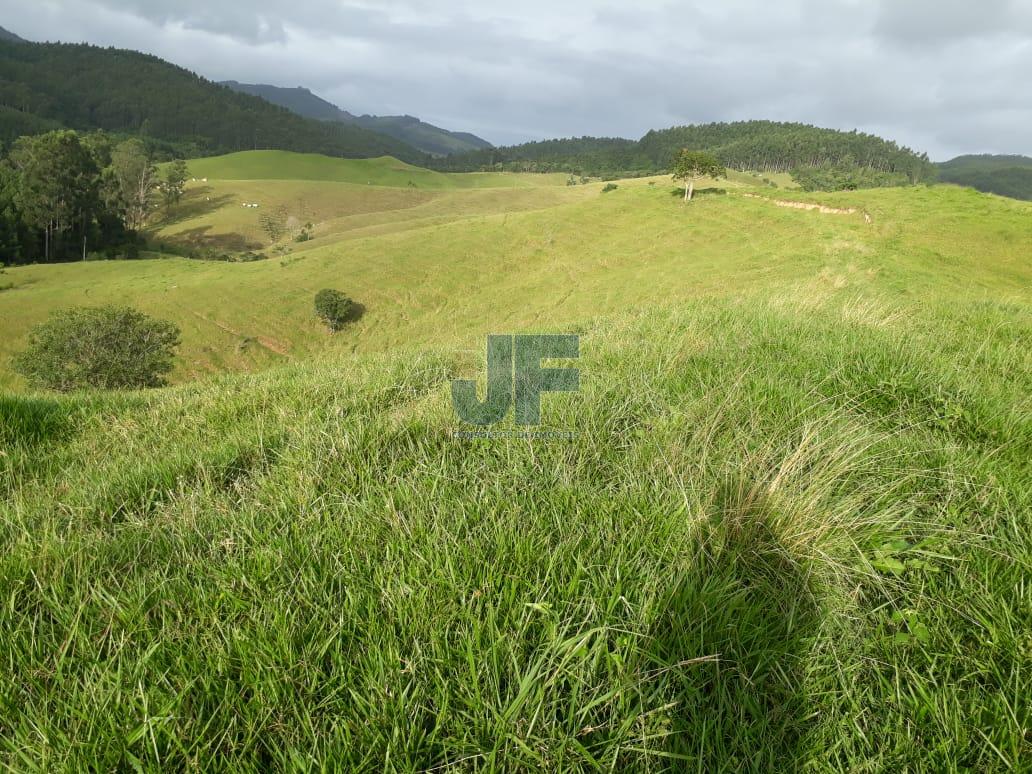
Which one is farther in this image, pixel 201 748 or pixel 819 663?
pixel 819 663

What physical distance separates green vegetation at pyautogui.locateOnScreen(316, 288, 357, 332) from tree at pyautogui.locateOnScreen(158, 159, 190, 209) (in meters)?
76.5

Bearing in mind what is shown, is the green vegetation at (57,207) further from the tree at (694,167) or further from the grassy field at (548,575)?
the grassy field at (548,575)

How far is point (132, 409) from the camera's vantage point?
428cm

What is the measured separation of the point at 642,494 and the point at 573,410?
973 mm

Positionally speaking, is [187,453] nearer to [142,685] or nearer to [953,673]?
[142,685]

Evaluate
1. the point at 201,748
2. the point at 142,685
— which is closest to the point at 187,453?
the point at 142,685

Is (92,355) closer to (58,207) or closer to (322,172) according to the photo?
(58,207)

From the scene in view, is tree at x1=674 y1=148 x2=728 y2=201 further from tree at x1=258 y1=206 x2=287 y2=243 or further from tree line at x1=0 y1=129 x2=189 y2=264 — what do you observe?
tree line at x1=0 y1=129 x2=189 y2=264

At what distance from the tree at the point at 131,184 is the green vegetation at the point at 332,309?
67.2m

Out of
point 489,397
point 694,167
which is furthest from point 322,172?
point 489,397

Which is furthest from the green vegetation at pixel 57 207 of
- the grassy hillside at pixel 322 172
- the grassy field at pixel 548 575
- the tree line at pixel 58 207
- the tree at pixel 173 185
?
the grassy field at pixel 548 575

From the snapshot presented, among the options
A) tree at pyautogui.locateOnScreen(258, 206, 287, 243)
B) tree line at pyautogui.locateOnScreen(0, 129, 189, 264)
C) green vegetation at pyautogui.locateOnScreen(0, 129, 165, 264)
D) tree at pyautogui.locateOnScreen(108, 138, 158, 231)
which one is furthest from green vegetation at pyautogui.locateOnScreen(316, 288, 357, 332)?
tree at pyautogui.locateOnScreen(108, 138, 158, 231)

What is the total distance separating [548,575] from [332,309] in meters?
45.6

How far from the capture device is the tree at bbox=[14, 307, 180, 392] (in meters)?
27.3
